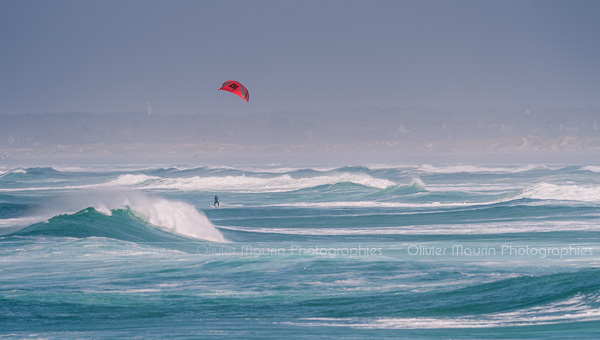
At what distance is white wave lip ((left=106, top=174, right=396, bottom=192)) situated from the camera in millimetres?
47781

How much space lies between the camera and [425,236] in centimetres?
2020

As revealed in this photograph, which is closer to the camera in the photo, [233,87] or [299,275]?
[299,275]

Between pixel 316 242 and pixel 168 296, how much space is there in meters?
8.56

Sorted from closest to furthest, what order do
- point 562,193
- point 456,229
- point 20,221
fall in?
point 456,229 < point 20,221 < point 562,193

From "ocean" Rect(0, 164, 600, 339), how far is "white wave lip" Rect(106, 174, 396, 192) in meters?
21.0

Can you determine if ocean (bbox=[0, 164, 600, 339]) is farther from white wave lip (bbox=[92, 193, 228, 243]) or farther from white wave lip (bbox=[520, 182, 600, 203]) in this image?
white wave lip (bbox=[520, 182, 600, 203])

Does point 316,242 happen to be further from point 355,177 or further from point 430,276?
point 355,177

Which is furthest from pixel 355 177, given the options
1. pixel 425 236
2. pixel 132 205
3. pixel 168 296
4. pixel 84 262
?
pixel 168 296

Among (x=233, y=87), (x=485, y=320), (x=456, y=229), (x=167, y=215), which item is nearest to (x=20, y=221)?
(x=167, y=215)

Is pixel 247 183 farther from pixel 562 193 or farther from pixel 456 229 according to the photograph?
pixel 456 229

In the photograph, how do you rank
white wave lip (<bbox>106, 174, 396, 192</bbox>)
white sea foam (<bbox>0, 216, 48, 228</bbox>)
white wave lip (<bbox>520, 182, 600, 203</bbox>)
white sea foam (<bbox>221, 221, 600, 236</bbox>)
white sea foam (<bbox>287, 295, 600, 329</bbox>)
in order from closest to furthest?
white sea foam (<bbox>287, 295, 600, 329</bbox>), white sea foam (<bbox>221, 221, 600, 236</bbox>), white sea foam (<bbox>0, 216, 48, 228</bbox>), white wave lip (<bbox>520, 182, 600, 203</bbox>), white wave lip (<bbox>106, 174, 396, 192</bbox>)

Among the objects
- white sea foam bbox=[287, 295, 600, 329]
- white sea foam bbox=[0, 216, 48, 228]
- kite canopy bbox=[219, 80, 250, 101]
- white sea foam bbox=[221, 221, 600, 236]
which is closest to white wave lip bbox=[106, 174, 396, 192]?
kite canopy bbox=[219, 80, 250, 101]

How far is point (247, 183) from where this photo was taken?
5481 cm

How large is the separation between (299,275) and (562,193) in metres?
22.8
